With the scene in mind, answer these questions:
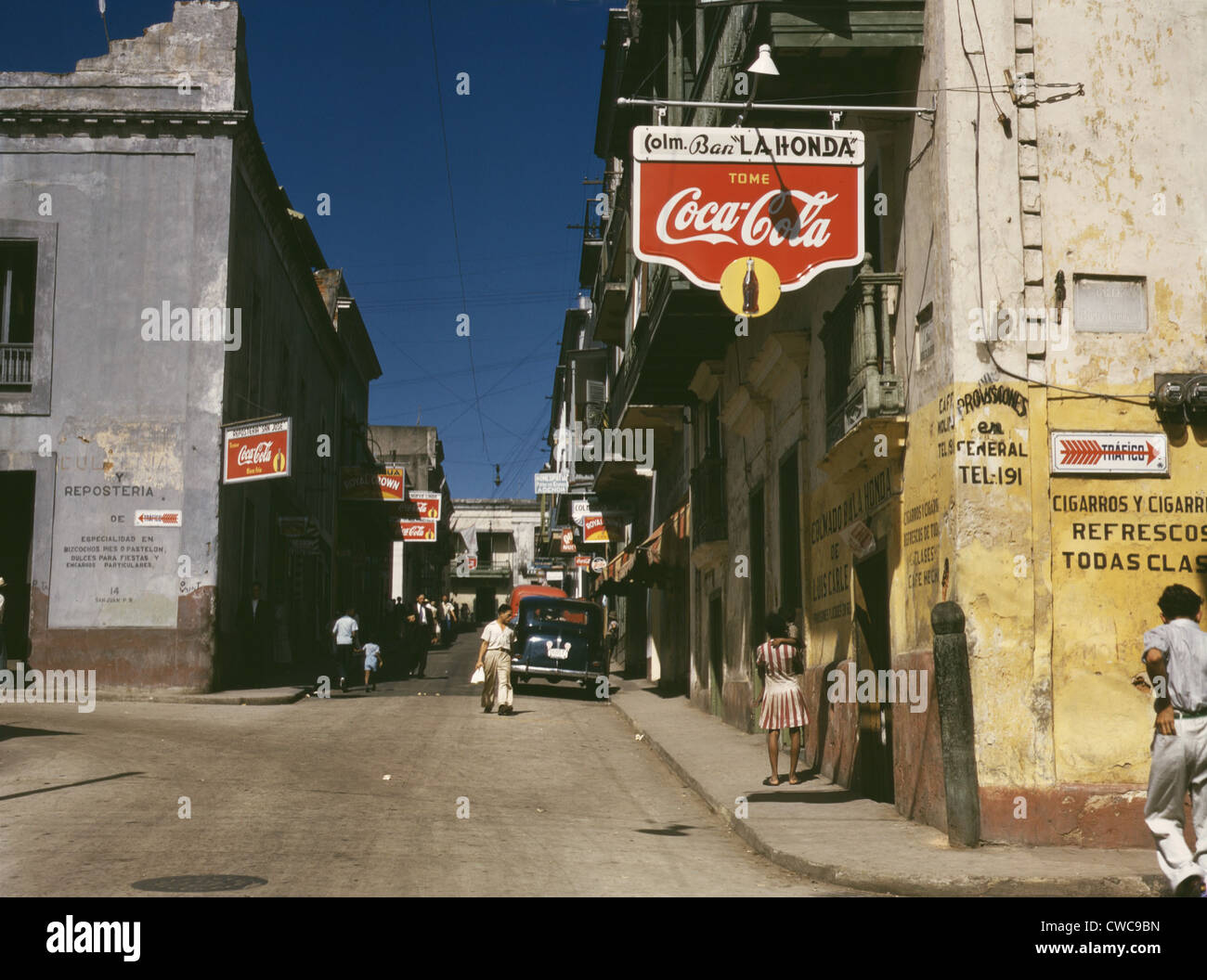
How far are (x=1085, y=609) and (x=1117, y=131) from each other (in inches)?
148

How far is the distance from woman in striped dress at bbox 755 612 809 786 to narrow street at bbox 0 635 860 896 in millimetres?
1070

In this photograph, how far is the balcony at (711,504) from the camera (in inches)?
796

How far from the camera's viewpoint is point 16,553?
21.8 meters

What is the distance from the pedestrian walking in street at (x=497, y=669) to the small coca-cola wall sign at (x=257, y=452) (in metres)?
4.13

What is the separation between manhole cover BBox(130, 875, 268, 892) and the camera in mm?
7227

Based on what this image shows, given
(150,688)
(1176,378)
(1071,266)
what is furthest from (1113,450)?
(150,688)

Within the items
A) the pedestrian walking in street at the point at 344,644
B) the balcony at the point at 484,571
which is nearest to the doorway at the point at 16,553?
the pedestrian walking in street at the point at 344,644

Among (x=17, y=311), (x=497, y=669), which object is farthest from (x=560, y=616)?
(x=17, y=311)

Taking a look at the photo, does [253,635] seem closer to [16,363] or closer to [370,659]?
[370,659]
